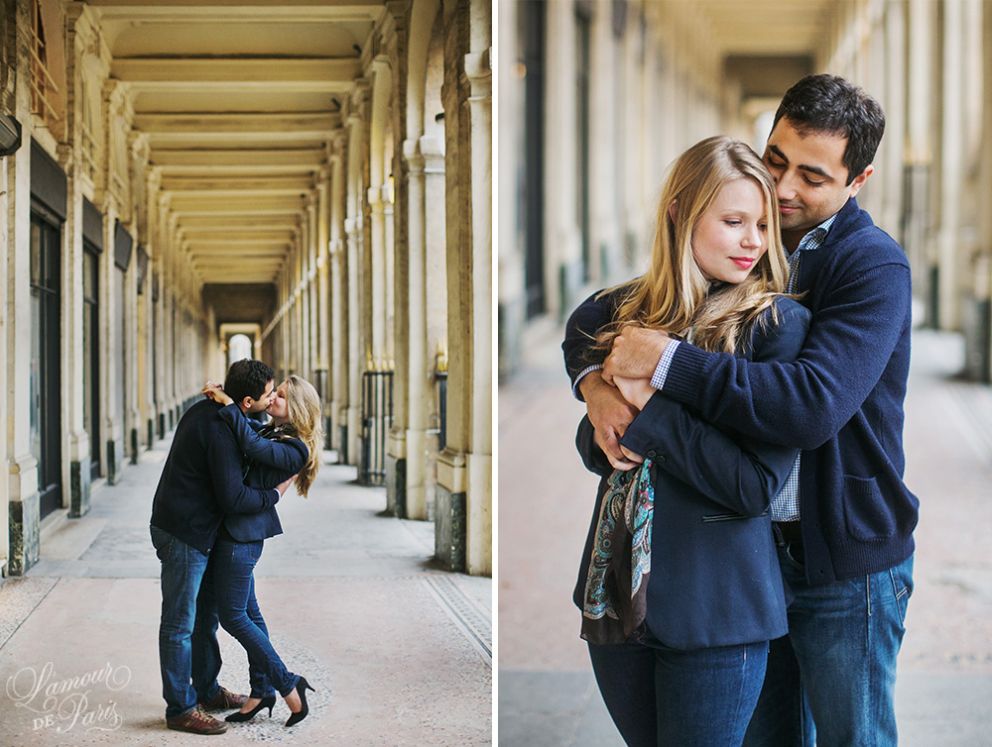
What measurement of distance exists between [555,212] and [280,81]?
44.9 ft

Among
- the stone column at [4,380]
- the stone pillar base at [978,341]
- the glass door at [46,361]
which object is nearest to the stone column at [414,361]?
the glass door at [46,361]

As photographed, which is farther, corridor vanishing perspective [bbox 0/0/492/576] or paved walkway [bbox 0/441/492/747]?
corridor vanishing perspective [bbox 0/0/492/576]

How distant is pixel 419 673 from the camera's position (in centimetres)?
374

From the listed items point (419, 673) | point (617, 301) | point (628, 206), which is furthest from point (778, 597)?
point (628, 206)

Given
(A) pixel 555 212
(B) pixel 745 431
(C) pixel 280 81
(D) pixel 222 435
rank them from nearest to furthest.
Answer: (B) pixel 745 431
(D) pixel 222 435
(C) pixel 280 81
(A) pixel 555 212

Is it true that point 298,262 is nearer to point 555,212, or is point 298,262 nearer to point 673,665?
point 673,665

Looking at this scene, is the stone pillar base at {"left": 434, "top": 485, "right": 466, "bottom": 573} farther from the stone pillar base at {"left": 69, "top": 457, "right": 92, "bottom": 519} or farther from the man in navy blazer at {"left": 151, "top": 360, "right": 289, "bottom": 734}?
the stone pillar base at {"left": 69, "top": 457, "right": 92, "bottom": 519}

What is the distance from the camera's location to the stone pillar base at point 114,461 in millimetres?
3658

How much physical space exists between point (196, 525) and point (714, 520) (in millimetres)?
1697

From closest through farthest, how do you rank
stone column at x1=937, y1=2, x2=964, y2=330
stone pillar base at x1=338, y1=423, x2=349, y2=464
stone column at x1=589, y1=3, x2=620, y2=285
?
stone pillar base at x1=338, y1=423, x2=349, y2=464 < stone column at x1=937, y1=2, x2=964, y2=330 < stone column at x1=589, y1=3, x2=620, y2=285

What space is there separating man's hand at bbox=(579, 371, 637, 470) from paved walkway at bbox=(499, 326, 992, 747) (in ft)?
7.88

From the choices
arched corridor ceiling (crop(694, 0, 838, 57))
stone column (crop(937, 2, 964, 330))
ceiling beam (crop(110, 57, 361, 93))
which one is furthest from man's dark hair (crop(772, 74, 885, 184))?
arched corridor ceiling (crop(694, 0, 838, 57))

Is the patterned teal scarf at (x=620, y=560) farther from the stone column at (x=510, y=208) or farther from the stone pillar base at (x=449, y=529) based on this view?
the stone column at (x=510, y=208)

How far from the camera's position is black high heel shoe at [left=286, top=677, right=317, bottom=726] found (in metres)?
3.59
